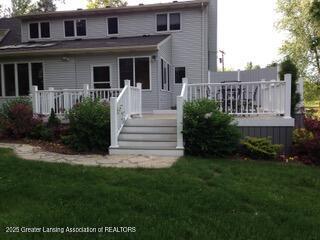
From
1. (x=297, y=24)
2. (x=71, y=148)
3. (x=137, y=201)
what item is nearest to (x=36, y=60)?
(x=71, y=148)

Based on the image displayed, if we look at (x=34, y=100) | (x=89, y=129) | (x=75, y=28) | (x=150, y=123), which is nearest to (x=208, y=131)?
(x=150, y=123)

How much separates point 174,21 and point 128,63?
3884 millimetres

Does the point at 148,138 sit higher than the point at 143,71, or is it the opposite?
the point at 143,71

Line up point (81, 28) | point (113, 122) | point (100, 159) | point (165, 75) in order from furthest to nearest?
point (81, 28) < point (165, 75) < point (113, 122) < point (100, 159)

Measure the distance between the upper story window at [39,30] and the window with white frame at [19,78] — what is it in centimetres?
332

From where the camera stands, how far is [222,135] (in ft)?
27.1

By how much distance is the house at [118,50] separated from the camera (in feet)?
49.3

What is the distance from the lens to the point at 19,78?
16562mm

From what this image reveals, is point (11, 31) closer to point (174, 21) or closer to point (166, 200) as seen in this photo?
point (174, 21)

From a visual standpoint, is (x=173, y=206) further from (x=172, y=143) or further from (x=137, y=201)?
(x=172, y=143)

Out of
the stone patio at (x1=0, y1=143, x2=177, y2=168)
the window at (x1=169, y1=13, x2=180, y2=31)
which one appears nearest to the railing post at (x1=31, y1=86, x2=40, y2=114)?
the stone patio at (x1=0, y1=143, x2=177, y2=168)

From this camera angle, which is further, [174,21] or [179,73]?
[179,73]

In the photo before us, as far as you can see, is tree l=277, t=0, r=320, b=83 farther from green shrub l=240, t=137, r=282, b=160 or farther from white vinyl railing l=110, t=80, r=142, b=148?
green shrub l=240, t=137, r=282, b=160

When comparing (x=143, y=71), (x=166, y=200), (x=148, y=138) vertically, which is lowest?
(x=166, y=200)
